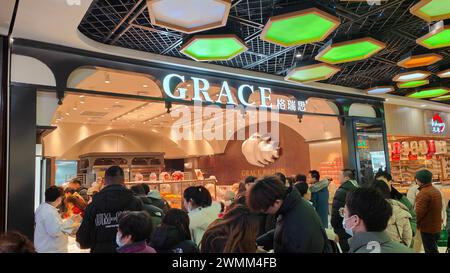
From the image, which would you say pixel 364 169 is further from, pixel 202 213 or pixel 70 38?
pixel 70 38

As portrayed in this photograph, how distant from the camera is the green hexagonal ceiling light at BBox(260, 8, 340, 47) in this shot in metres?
3.38

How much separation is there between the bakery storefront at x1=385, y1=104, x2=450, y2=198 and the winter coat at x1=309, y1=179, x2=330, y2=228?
14.7ft

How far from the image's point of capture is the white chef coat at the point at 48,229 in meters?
3.32

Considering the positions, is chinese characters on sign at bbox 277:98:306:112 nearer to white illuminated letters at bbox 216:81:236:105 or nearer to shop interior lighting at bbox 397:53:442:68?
white illuminated letters at bbox 216:81:236:105

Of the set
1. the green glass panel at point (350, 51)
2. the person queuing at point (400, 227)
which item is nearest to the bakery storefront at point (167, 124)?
the green glass panel at point (350, 51)

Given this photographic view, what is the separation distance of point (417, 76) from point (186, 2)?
5001 millimetres

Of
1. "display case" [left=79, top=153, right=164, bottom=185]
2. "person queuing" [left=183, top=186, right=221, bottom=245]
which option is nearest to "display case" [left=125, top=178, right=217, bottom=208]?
"person queuing" [left=183, top=186, right=221, bottom=245]

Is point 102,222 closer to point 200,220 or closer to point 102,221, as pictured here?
point 102,221

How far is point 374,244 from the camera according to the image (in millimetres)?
1521

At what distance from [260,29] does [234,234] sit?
339 centimetres

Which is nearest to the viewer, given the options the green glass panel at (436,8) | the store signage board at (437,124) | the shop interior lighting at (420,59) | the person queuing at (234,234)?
the person queuing at (234,234)

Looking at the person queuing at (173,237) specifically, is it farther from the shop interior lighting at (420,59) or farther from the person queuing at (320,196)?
the shop interior lighting at (420,59)

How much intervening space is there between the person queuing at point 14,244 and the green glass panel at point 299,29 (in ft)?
9.80
